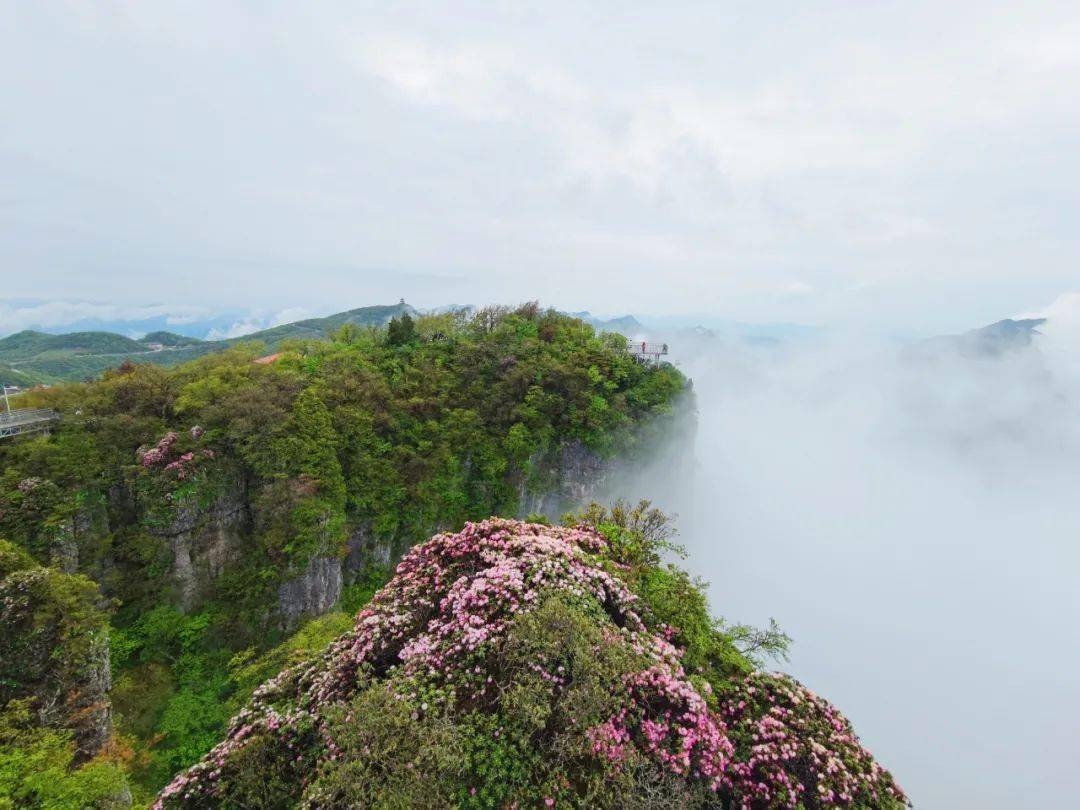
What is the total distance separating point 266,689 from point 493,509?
22758mm

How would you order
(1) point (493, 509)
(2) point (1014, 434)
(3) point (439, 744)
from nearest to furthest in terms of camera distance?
(3) point (439, 744) → (1) point (493, 509) → (2) point (1014, 434)

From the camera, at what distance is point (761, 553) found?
271 feet

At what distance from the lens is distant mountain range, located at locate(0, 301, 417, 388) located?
87.2 meters

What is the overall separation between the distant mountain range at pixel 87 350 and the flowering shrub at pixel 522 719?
80.9 m

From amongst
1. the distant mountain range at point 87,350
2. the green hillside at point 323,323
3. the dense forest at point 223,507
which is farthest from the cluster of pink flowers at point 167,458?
the green hillside at point 323,323

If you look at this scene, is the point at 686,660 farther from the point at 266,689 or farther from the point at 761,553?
the point at 761,553

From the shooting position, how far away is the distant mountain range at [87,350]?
8725 centimetres

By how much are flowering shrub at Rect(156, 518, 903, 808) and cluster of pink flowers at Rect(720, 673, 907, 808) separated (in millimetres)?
28

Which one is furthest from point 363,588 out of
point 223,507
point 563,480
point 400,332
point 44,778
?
point 400,332

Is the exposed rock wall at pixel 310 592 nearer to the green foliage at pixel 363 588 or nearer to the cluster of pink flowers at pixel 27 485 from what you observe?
the green foliage at pixel 363 588

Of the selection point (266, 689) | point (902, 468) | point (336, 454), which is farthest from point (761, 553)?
point (902, 468)

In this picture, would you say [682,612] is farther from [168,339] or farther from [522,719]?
[168,339]

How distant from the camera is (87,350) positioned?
367 ft

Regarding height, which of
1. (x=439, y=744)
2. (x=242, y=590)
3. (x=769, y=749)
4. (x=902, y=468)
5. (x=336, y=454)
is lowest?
(x=902, y=468)
